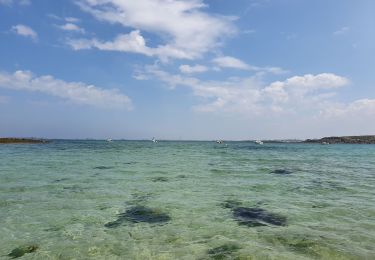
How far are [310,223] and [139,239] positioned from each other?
5813 mm

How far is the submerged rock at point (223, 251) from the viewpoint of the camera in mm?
8727

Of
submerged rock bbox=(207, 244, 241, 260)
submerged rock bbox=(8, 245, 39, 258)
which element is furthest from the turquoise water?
submerged rock bbox=(8, 245, 39, 258)

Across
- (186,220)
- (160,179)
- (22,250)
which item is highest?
(160,179)

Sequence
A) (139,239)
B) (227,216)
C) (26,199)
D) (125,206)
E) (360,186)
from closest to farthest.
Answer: (139,239), (227,216), (125,206), (26,199), (360,186)

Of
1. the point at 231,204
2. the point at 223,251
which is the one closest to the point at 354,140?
the point at 231,204

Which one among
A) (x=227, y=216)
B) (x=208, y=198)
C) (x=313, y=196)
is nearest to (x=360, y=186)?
(x=313, y=196)

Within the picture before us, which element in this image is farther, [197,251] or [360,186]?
[360,186]

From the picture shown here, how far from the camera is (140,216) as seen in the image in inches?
502

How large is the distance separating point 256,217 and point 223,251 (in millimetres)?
3832

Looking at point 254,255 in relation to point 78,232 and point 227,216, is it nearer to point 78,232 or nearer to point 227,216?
point 227,216

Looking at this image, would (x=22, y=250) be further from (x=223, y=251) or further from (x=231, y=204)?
(x=231, y=204)

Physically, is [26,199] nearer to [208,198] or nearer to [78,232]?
[78,232]

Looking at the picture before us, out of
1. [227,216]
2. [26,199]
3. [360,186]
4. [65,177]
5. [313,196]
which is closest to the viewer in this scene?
[227,216]

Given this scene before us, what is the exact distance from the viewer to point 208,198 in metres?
16.3
